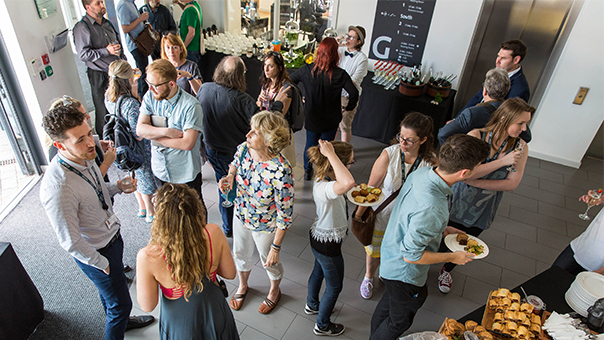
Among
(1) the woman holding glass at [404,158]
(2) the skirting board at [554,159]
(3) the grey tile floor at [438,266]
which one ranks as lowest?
(3) the grey tile floor at [438,266]

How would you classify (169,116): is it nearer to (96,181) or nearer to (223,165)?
(223,165)

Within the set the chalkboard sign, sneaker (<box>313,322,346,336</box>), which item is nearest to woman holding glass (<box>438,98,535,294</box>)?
sneaker (<box>313,322,346,336</box>)

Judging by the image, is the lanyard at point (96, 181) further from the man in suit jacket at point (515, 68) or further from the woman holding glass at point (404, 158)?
the man in suit jacket at point (515, 68)

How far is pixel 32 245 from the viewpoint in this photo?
3395mm

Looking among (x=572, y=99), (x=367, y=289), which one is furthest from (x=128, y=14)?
(x=572, y=99)

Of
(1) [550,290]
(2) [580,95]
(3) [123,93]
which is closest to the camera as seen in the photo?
(1) [550,290]

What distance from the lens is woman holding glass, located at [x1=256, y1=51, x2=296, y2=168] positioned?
3.33 m

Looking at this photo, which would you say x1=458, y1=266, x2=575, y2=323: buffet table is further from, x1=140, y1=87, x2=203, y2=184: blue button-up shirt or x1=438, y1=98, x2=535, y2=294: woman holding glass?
x1=140, y1=87, x2=203, y2=184: blue button-up shirt

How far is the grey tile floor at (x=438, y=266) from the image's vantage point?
2828mm

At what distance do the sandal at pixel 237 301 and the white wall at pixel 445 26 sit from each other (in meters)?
4.56

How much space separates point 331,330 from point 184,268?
153 cm

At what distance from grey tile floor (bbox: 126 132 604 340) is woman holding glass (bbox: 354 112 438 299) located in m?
0.89

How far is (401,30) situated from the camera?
5.62 m

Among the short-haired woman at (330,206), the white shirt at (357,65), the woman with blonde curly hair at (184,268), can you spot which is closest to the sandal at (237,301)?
the short-haired woman at (330,206)
